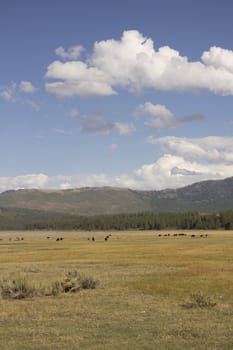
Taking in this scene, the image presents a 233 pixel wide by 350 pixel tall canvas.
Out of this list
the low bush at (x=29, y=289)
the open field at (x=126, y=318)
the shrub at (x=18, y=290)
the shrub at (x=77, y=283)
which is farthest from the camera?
the shrub at (x=77, y=283)

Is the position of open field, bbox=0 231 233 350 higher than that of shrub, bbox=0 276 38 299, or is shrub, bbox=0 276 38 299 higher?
shrub, bbox=0 276 38 299

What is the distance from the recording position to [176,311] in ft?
75.0

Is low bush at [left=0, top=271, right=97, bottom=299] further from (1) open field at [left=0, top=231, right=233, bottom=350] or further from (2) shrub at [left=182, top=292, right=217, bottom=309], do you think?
(2) shrub at [left=182, top=292, right=217, bottom=309]

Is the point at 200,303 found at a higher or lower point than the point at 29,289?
lower

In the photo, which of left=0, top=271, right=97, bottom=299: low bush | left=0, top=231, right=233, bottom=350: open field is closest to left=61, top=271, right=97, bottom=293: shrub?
left=0, top=271, right=97, bottom=299: low bush

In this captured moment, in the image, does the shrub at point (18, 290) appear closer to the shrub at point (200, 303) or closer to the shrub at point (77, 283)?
the shrub at point (77, 283)

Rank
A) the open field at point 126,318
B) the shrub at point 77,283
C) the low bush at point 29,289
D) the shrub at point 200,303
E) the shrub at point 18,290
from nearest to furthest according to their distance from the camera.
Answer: the open field at point 126,318, the shrub at point 200,303, the shrub at point 18,290, the low bush at point 29,289, the shrub at point 77,283

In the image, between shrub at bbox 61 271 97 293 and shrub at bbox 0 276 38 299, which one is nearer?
shrub at bbox 0 276 38 299

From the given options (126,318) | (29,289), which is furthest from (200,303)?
(29,289)

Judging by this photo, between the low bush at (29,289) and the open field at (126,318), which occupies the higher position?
the low bush at (29,289)

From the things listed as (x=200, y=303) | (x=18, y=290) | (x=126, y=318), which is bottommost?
(x=126, y=318)

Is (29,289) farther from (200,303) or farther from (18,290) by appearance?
(200,303)

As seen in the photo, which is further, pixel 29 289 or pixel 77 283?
pixel 77 283

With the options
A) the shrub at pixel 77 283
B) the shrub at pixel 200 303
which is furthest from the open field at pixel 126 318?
the shrub at pixel 77 283
